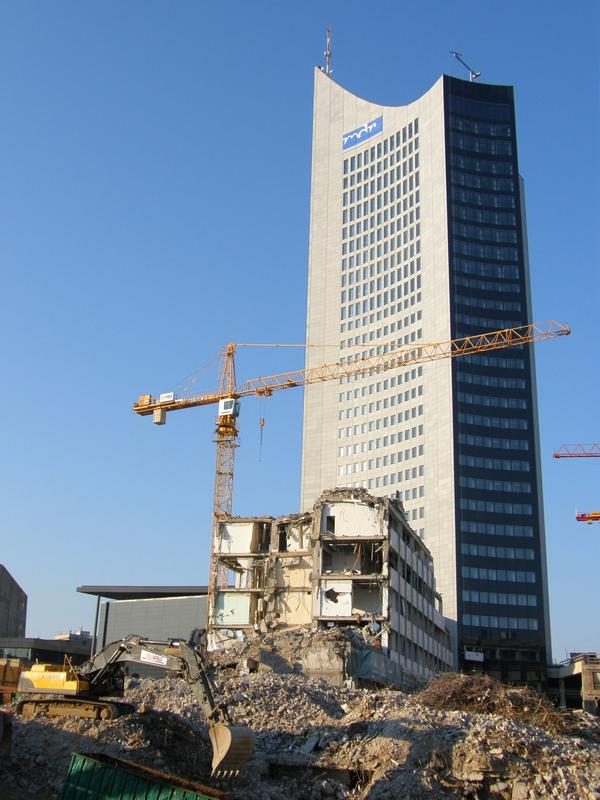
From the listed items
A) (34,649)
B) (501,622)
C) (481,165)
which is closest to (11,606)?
(34,649)

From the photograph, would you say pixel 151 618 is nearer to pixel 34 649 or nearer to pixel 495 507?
pixel 34 649

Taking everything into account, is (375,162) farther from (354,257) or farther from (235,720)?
(235,720)

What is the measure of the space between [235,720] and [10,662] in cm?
1058

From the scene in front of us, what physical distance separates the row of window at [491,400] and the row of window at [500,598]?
2913 centimetres

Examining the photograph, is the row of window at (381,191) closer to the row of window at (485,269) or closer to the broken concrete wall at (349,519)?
the row of window at (485,269)

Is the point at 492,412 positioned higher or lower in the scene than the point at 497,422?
higher

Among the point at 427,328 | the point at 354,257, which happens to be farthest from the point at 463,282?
the point at 354,257

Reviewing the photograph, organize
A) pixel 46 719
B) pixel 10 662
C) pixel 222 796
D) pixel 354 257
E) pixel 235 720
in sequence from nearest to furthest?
pixel 222 796 < pixel 46 719 < pixel 235 720 < pixel 10 662 < pixel 354 257

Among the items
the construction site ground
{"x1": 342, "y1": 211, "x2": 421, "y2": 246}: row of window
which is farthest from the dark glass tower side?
the construction site ground

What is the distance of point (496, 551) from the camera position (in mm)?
124875

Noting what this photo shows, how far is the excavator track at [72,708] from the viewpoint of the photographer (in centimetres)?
3053

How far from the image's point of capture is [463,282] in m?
139

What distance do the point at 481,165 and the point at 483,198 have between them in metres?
6.82

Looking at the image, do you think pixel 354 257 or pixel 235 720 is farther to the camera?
pixel 354 257
